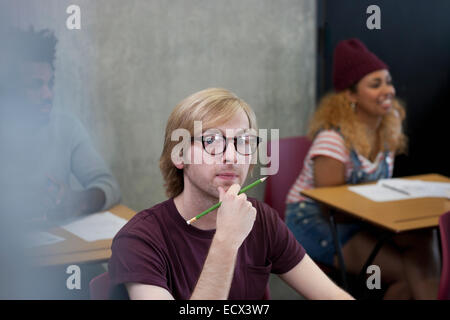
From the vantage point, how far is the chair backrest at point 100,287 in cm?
84

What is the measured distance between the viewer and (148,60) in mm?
956

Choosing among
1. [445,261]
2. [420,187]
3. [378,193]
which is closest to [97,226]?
[445,261]

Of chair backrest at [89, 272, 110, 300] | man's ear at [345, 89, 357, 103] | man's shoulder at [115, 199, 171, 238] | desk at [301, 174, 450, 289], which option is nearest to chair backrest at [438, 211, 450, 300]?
desk at [301, 174, 450, 289]

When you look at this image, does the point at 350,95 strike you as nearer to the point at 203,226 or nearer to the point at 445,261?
the point at 445,261

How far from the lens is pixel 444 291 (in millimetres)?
1315

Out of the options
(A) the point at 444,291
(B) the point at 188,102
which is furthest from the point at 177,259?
(A) the point at 444,291

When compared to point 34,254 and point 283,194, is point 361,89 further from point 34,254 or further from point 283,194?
point 34,254

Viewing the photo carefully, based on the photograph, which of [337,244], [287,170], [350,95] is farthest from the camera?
[350,95]

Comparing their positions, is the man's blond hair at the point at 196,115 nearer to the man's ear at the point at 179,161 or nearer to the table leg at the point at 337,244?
the man's ear at the point at 179,161

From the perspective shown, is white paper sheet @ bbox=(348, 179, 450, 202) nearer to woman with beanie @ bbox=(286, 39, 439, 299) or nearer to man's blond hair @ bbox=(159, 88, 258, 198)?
woman with beanie @ bbox=(286, 39, 439, 299)

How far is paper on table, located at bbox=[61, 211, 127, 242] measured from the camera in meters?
0.91

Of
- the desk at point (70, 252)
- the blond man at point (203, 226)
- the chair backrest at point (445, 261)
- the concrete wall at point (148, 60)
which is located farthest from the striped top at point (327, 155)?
the desk at point (70, 252)

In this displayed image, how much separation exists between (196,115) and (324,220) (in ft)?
3.53

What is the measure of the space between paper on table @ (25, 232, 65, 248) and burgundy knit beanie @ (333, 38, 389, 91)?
1107 mm
